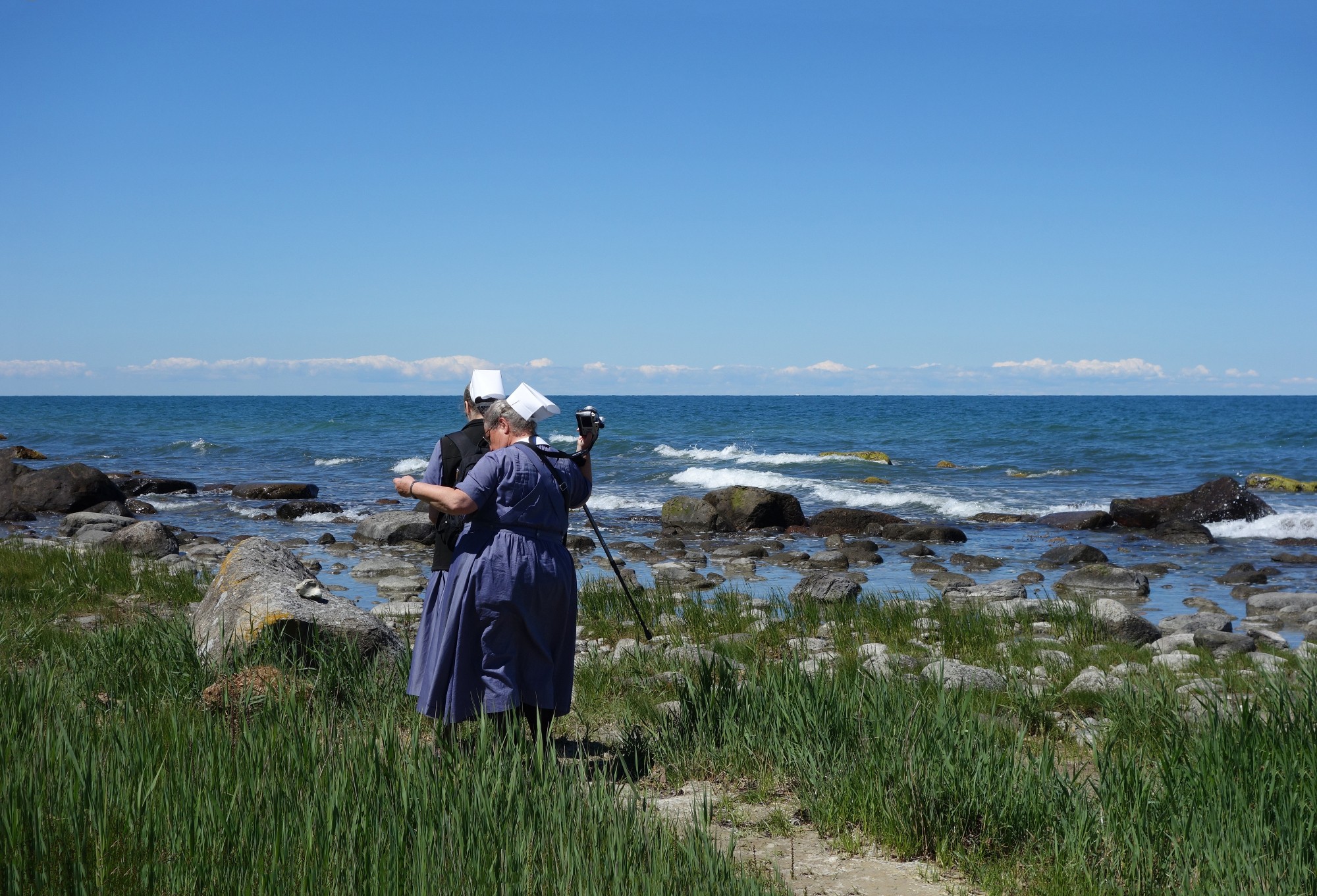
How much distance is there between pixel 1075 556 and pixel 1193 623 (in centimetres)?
521

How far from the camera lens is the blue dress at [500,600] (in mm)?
4395

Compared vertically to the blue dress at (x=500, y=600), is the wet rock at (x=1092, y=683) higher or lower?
lower

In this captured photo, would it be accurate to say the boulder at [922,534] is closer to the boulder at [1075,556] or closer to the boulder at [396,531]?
the boulder at [1075,556]

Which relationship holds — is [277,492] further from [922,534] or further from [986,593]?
[986,593]

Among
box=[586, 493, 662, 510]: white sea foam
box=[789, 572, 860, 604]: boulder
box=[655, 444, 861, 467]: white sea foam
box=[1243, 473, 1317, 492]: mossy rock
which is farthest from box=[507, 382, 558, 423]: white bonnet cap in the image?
box=[655, 444, 861, 467]: white sea foam

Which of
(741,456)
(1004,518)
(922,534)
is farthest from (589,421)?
(741,456)

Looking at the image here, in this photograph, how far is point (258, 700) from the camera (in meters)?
4.58

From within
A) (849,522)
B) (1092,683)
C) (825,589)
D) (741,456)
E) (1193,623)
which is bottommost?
(849,522)

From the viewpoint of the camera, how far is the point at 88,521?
18.8 meters

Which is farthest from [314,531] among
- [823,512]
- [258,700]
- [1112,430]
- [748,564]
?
[1112,430]

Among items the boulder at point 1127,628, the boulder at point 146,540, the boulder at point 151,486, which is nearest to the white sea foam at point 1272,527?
the boulder at point 1127,628

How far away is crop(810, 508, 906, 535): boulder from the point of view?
1997cm

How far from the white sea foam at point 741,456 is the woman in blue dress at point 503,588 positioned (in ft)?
97.3

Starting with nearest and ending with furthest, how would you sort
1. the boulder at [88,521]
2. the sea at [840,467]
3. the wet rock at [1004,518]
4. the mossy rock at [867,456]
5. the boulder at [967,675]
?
the boulder at [967,675] → the sea at [840,467] → the boulder at [88,521] → the wet rock at [1004,518] → the mossy rock at [867,456]
